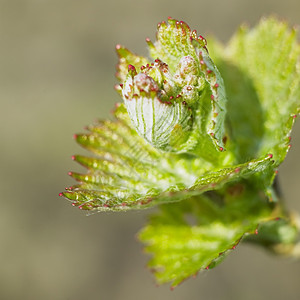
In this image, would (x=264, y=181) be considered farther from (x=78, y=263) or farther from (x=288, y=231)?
(x=78, y=263)

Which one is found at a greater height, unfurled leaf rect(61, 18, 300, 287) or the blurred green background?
the blurred green background

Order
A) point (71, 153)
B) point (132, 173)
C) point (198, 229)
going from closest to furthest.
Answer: point (132, 173), point (198, 229), point (71, 153)

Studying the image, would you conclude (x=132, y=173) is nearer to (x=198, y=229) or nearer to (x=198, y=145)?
(x=198, y=145)

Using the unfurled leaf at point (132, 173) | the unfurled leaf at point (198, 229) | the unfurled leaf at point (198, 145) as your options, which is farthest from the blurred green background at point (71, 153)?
the unfurled leaf at point (132, 173)

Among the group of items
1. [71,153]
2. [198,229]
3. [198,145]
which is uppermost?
[71,153]

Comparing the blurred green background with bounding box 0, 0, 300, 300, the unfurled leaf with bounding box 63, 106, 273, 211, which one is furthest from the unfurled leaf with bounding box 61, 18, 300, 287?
the blurred green background with bounding box 0, 0, 300, 300

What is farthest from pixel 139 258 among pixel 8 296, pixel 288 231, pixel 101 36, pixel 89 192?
pixel 89 192

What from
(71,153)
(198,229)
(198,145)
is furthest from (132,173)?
(71,153)

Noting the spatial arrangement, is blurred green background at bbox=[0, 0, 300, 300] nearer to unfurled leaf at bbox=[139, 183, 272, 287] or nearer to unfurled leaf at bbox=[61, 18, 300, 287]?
unfurled leaf at bbox=[139, 183, 272, 287]
